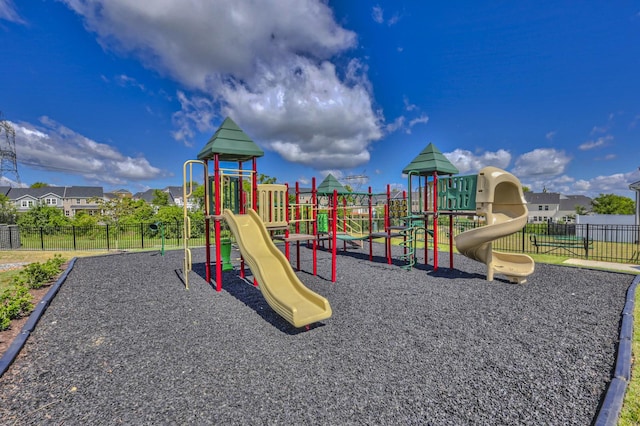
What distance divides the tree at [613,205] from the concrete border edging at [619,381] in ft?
191

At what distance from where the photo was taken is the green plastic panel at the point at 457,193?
782cm

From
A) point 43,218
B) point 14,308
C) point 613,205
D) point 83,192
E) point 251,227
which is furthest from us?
point 83,192

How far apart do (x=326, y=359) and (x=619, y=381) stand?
314 centimetres

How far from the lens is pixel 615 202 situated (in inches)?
1886

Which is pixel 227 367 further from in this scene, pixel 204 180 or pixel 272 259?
pixel 204 180

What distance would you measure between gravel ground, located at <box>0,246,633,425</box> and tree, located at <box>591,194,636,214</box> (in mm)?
55854

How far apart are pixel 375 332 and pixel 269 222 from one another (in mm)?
3793

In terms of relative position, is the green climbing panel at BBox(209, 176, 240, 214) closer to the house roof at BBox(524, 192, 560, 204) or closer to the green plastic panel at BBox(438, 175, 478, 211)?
the green plastic panel at BBox(438, 175, 478, 211)

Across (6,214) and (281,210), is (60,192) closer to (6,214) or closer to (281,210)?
(6,214)

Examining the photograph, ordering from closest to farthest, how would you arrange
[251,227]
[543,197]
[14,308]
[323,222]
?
[14,308], [251,227], [323,222], [543,197]

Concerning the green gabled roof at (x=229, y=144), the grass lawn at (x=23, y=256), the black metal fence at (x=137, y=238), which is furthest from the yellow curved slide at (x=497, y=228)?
the grass lawn at (x=23, y=256)

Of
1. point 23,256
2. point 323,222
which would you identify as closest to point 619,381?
point 323,222

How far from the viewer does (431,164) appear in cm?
925

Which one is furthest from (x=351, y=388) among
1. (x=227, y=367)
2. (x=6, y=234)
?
(x=6, y=234)
